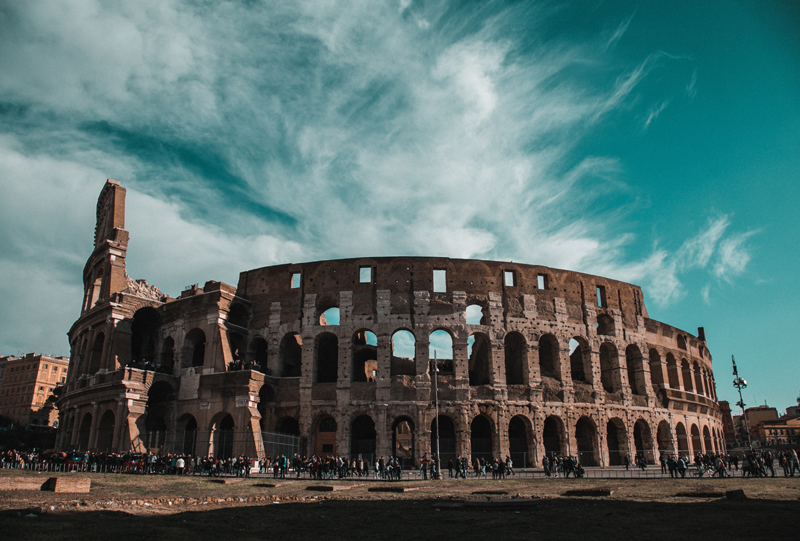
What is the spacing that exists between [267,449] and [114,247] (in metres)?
18.7

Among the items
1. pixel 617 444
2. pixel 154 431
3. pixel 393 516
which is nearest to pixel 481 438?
pixel 617 444

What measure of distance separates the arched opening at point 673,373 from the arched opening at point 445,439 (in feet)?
59.2

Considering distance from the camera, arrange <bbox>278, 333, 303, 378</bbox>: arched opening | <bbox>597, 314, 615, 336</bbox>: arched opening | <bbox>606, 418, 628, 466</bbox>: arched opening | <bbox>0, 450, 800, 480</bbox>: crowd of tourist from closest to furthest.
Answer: <bbox>0, 450, 800, 480</bbox>: crowd of tourist, <bbox>278, 333, 303, 378</bbox>: arched opening, <bbox>606, 418, 628, 466</bbox>: arched opening, <bbox>597, 314, 615, 336</bbox>: arched opening

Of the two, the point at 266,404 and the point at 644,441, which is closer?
the point at 266,404

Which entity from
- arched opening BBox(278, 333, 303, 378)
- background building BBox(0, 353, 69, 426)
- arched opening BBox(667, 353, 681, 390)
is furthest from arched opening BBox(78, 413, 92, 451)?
background building BBox(0, 353, 69, 426)

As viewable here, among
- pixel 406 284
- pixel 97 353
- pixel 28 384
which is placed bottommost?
pixel 97 353

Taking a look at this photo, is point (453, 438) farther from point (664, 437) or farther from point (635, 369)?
point (664, 437)

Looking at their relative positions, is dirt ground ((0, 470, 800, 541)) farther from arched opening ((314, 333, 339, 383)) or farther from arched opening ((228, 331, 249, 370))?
arched opening ((314, 333, 339, 383))

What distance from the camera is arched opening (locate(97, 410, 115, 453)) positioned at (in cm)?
3174

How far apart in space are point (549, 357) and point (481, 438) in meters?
7.72

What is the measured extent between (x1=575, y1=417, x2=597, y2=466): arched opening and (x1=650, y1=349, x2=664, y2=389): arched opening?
7593 mm

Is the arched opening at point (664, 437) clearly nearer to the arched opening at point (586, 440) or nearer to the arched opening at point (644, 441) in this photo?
the arched opening at point (644, 441)

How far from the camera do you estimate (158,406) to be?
34.3 m

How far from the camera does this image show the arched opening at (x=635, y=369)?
126 ft
